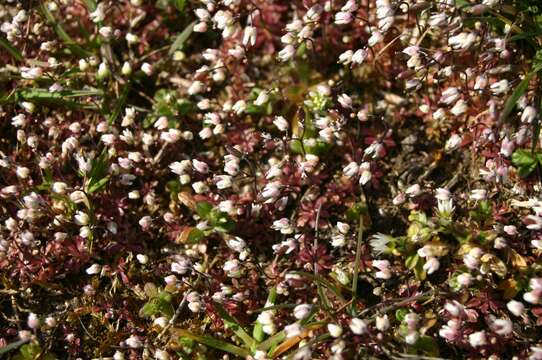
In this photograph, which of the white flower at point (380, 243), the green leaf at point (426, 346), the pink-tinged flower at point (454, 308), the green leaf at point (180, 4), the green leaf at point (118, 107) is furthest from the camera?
the green leaf at point (180, 4)

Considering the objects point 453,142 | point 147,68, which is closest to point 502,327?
point 453,142

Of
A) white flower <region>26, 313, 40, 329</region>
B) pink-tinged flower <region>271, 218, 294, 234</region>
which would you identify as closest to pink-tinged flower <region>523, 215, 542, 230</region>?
pink-tinged flower <region>271, 218, 294, 234</region>

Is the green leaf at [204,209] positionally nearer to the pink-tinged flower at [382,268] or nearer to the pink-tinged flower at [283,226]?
the pink-tinged flower at [283,226]

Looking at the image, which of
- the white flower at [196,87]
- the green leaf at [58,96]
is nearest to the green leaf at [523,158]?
the white flower at [196,87]

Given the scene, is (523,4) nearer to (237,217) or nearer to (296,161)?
(296,161)

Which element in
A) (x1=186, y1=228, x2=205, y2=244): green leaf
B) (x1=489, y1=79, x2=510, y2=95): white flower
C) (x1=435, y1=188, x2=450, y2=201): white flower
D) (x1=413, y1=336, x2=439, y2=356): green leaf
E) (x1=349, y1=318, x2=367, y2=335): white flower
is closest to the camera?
(x1=349, y1=318, x2=367, y2=335): white flower

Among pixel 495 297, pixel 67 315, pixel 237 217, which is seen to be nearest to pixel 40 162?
pixel 67 315

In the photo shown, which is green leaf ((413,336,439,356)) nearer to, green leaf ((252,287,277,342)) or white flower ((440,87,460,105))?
green leaf ((252,287,277,342))
